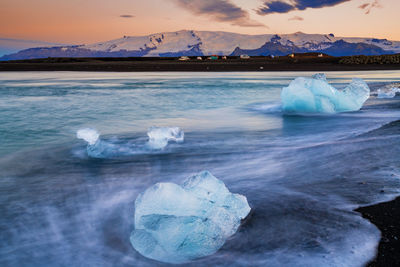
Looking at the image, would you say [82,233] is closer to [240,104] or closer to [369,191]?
[369,191]

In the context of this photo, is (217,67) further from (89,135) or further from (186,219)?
(186,219)

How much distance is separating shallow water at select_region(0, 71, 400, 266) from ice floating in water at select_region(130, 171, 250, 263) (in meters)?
0.09

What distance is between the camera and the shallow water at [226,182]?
2.45m

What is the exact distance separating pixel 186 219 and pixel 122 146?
12.1 ft

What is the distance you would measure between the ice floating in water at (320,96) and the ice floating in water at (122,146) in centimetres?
395

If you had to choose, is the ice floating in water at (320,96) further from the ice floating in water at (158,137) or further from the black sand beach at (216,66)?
the black sand beach at (216,66)

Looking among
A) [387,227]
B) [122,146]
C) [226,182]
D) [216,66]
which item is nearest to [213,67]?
[216,66]

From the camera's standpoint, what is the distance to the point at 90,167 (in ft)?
15.6

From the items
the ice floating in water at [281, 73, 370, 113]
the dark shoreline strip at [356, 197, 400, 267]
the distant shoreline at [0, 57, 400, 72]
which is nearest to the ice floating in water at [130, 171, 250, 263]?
the dark shoreline strip at [356, 197, 400, 267]

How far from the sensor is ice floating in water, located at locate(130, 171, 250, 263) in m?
2.43

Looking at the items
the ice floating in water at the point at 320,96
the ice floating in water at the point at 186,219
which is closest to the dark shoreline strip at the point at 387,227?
the ice floating in water at the point at 186,219

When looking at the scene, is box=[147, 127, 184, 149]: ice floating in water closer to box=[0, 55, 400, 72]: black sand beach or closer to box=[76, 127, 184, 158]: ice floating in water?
box=[76, 127, 184, 158]: ice floating in water

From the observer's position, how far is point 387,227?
2.60 m

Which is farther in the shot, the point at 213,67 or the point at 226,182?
the point at 213,67
